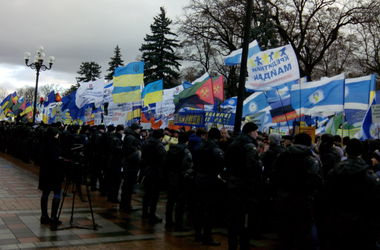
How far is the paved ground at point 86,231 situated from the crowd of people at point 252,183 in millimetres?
314

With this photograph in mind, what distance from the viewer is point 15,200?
30.2 feet

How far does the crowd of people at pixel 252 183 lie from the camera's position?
183 inches

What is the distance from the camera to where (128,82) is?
13.8 meters

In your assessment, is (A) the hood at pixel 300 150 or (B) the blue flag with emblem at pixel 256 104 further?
(B) the blue flag with emblem at pixel 256 104

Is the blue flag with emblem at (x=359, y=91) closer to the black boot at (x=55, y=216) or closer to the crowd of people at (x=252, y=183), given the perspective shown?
the crowd of people at (x=252, y=183)

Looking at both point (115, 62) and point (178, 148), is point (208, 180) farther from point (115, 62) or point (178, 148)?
point (115, 62)

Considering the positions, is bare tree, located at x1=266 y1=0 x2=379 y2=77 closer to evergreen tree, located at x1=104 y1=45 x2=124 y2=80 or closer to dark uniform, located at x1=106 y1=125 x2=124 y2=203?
dark uniform, located at x1=106 y1=125 x2=124 y2=203

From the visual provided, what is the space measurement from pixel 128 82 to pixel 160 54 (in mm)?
29913

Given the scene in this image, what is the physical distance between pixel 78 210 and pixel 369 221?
6152 mm

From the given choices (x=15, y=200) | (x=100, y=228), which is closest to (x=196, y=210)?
(x=100, y=228)

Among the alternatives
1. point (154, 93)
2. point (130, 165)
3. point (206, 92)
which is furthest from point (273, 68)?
point (154, 93)

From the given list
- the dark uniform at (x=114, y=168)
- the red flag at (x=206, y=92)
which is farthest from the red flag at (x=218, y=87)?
the dark uniform at (x=114, y=168)

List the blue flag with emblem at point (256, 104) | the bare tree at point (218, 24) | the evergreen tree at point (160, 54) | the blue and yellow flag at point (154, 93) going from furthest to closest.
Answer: the evergreen tree at point (160, 54) → the bare tree at point (218, 24) → the blue flag with emblem at point (256, 104) → the blue and yellow flag at point (154, 93)

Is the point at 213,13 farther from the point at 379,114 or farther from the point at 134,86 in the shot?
the point at 379,114
